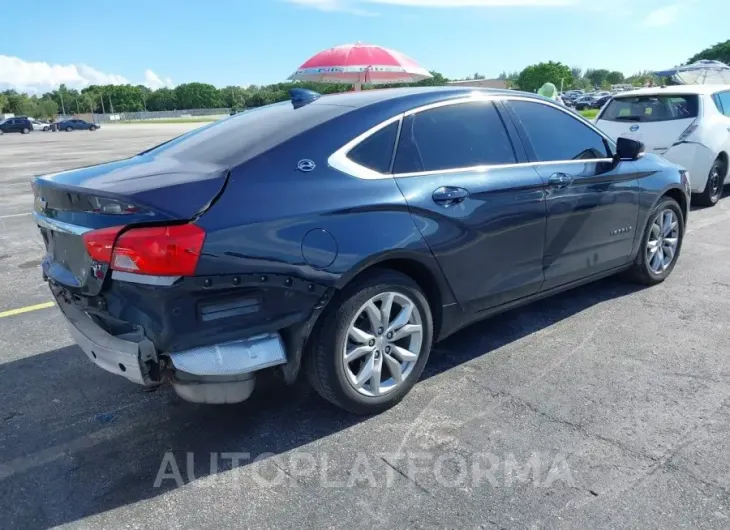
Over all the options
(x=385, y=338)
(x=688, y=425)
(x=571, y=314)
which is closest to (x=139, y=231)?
(x=385, y=338)

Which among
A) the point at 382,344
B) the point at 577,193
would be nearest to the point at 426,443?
the point at 382,344

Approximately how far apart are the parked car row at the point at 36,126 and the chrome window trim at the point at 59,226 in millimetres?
63027

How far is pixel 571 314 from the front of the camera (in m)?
4.64

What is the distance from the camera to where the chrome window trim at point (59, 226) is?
272 cm

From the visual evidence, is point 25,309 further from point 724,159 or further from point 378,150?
point 724,159

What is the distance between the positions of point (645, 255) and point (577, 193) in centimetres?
127

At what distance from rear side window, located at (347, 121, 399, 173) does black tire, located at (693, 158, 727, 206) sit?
6883 mm

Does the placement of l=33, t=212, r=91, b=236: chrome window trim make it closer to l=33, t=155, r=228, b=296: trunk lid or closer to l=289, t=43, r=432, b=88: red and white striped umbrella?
l=33, t=155, r=228, b=296: trunk lid

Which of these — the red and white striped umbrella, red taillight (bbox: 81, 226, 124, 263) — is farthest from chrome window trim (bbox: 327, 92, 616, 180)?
the red and white striped umbrella

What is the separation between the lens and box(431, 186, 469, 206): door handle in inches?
131

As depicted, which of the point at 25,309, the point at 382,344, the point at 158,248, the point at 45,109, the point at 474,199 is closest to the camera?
the point at 158,248

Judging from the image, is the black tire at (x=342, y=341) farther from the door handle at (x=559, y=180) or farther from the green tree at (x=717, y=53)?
the green tree at (x=717, y=53)

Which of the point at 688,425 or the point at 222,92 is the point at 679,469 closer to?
the point at 688,425

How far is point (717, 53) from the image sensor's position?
10538 cm
